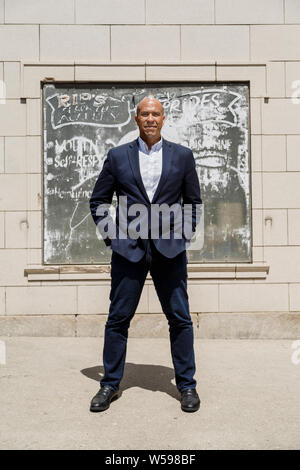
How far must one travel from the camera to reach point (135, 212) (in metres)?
3.87

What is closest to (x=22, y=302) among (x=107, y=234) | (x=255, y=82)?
(x=107, y=234)

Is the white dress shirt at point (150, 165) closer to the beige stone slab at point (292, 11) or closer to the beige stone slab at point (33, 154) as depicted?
the beige stone slab at point (33, 154)

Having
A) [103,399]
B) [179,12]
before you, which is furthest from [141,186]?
→ [179,12]

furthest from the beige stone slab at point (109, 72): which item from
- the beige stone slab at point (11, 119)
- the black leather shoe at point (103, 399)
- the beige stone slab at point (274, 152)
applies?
the black leather shoe at point (103, 399)

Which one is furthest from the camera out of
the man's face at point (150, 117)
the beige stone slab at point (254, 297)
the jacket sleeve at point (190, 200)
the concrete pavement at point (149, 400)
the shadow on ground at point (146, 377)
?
the beige stone slab at point (254, 297)

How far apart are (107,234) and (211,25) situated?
3.64m

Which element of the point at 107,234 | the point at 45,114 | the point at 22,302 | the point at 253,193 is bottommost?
the point at 22,302

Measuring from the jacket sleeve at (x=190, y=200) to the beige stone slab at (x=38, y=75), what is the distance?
2.97 metres

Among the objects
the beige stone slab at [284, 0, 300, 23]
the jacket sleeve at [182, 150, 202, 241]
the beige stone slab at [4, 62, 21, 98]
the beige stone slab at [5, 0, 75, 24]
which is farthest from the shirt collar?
the beige stone slab at [284, 0, 300, 23]

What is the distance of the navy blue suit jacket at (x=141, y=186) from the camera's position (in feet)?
12.7

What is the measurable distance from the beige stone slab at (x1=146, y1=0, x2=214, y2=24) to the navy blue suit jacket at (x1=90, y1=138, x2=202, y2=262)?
9.77ft

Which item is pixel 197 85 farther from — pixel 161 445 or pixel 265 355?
pixel 161 445

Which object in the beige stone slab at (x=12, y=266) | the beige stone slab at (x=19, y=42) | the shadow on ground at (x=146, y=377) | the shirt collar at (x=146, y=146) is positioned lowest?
the shadow on ground at (x=146, y=377)

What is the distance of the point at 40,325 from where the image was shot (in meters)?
6.25
